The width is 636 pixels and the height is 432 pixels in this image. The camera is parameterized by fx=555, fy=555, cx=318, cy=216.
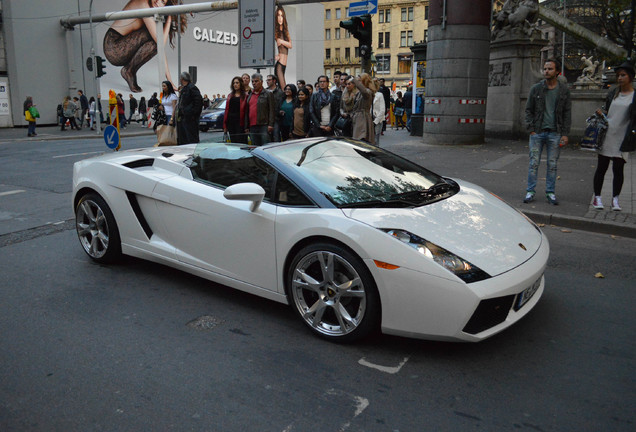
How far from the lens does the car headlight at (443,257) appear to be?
310 cm

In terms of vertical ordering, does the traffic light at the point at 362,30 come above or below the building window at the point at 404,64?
below

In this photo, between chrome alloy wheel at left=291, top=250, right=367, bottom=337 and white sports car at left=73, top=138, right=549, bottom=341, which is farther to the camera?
chrome alloy wheel at left=291, top=250, right=367, bottom=337

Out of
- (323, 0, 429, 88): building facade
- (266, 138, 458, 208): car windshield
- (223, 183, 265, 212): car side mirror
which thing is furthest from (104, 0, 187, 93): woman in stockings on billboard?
(323, 0, 429, 88): building facade

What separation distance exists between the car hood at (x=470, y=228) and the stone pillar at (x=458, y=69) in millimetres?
12307

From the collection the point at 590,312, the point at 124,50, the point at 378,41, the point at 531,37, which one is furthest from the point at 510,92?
the point at 378,41

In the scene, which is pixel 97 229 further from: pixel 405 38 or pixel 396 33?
pixel 405 38

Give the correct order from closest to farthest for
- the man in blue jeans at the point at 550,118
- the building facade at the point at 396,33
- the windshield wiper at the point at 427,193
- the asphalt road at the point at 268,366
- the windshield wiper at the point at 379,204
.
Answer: the asphalt road at the point at 268,366 → the windshield wiper at the point at 379,204 → the windshield wiper at the point at 427,193 → the man in blue jeans at the point at 550,118 → the building facade at the point at 396,33

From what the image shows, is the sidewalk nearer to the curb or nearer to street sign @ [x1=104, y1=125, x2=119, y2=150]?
the curb

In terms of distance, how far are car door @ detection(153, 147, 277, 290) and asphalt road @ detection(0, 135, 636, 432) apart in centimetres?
36

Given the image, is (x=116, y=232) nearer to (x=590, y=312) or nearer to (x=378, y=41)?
(x=590, y=312)

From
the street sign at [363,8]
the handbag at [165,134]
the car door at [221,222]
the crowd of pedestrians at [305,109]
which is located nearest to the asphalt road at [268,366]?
the car door at [221,222]

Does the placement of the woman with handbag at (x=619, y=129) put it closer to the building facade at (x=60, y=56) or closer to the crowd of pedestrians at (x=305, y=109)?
the crowd of pedestrians at (x=305, y=109)

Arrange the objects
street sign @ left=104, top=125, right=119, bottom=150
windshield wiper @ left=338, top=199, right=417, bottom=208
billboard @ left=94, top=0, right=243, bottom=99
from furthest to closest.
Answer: billboard @ left=94, top=0, right=243, bottom=99 < street sign @ left=104, top=125, right=119, bottom=150 < windshield wiper @ left=338, top=199, right=417, bottom=208

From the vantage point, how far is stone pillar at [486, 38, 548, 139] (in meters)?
17.0
